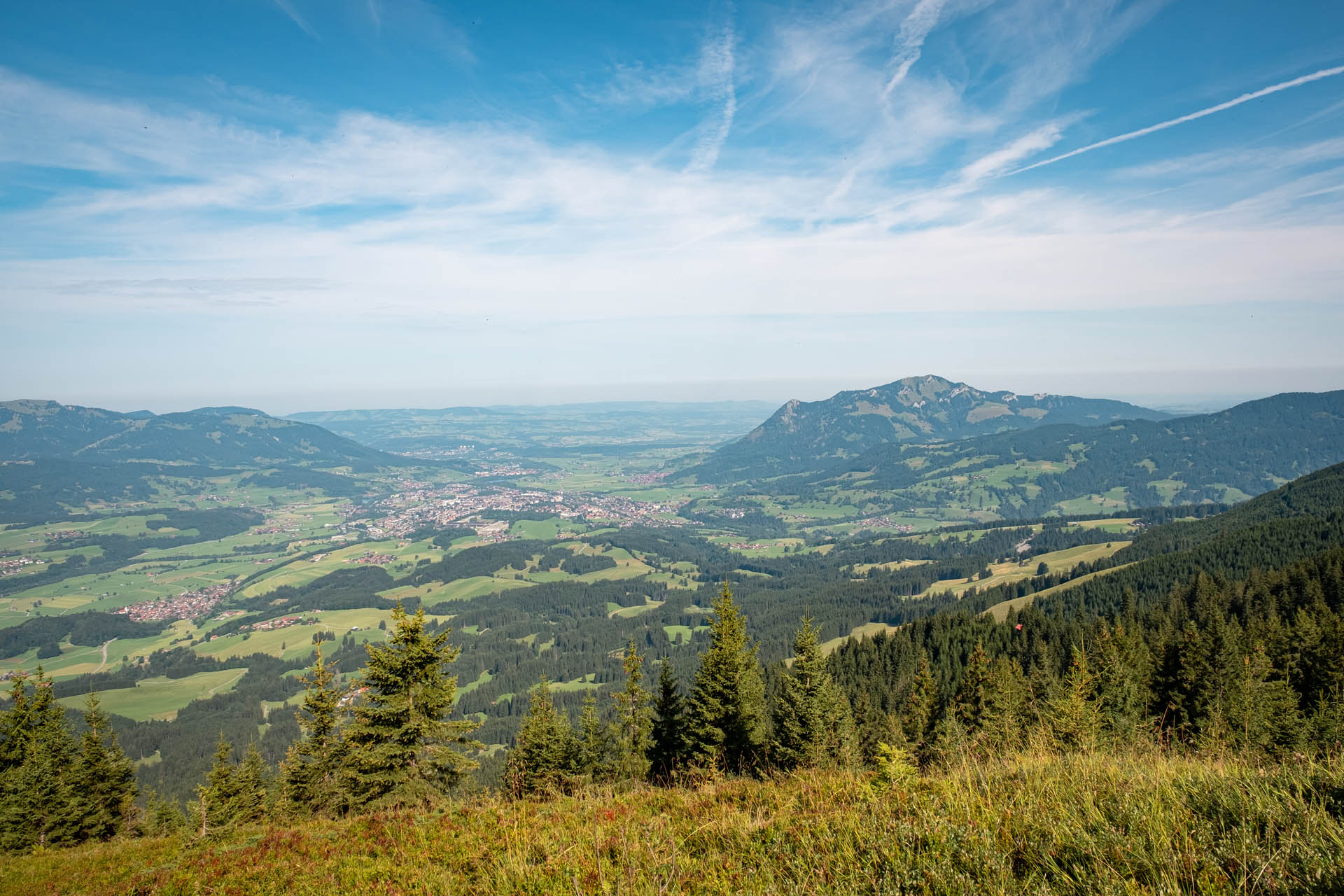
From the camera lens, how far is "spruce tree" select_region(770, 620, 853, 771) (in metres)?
22.7

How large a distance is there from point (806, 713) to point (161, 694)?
144949 millimetres

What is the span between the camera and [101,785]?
93.7ft

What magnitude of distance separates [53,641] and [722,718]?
204 meters

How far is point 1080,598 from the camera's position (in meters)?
88.7

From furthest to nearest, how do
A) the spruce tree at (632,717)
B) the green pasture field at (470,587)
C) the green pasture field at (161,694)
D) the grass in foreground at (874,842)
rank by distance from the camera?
the green pasture field at (470,587), the green pasture field at (161,694), the spruce tree at (632,717), the grass in foreground at (874,842)

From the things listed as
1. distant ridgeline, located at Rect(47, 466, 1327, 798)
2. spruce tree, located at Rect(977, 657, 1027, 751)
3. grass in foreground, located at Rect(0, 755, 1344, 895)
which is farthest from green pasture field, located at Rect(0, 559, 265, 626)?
grass in foreground, located at Rect(0, 755, 1344, 895)

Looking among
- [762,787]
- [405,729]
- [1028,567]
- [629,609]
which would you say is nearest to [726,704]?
[405,729]

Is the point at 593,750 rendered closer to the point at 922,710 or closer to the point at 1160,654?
the point at 922,710

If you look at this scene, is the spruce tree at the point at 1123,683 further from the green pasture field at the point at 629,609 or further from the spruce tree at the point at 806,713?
the green pasture field at the point at 629,609

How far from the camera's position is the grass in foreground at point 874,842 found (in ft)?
11.9

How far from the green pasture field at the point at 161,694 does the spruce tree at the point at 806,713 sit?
12828 centimetres

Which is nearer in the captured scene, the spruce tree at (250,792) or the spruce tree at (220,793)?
the spruce tree at (220,793)

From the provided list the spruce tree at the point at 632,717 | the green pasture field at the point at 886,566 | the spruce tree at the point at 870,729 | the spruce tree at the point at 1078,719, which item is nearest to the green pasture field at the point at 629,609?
the green pasture field at the point at 886,566

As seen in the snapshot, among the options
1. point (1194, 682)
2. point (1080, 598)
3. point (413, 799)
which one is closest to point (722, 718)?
point (413, 799)
